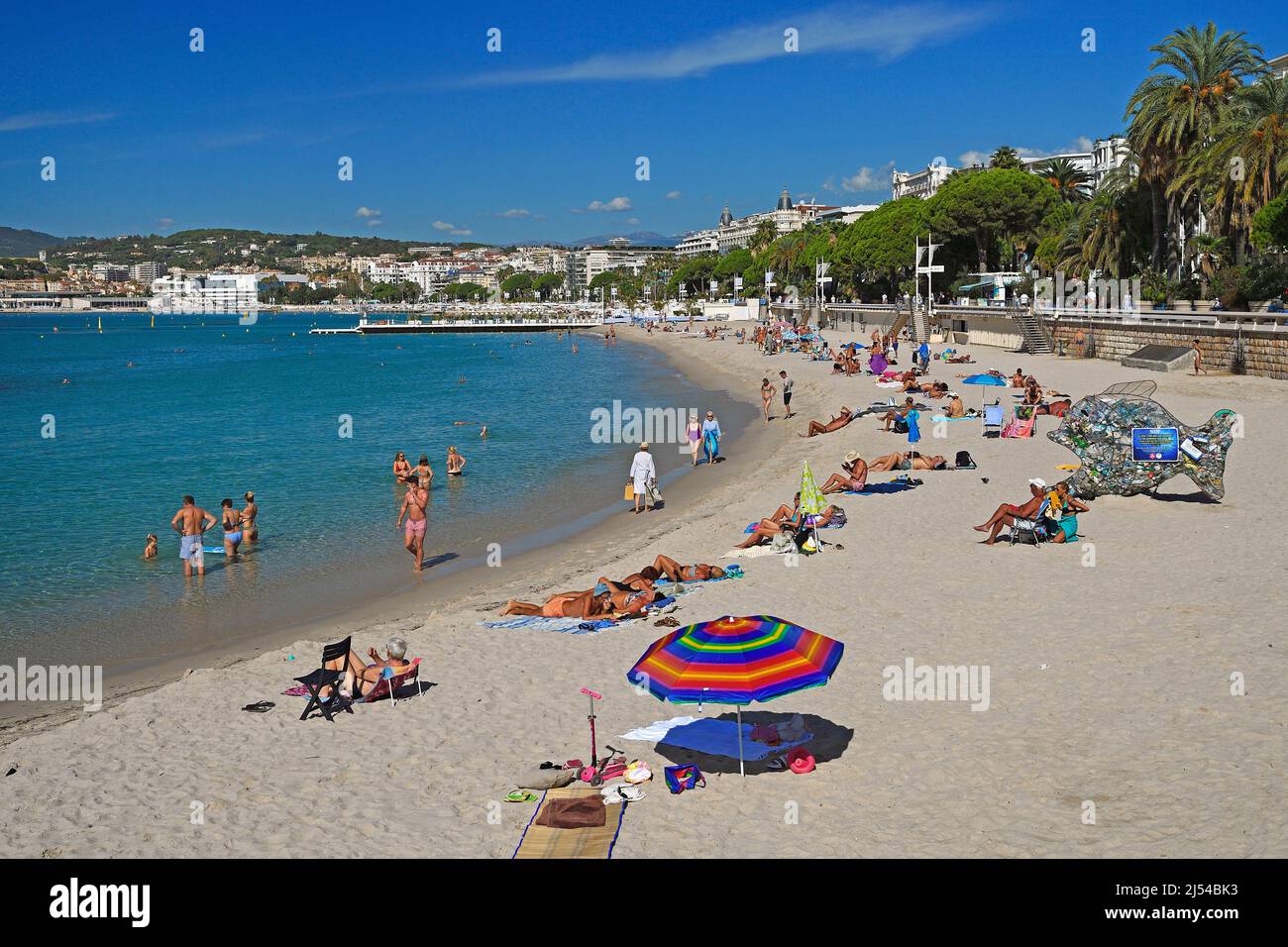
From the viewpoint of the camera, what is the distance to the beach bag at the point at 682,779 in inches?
283

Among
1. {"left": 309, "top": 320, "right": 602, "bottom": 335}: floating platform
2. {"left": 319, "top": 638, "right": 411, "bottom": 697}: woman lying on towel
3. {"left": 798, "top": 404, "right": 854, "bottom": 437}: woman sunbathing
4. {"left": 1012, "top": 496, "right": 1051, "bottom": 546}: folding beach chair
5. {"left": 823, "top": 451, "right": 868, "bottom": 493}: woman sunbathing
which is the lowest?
{"left": 319, "top": 638, "right": 411, "bottom": 697}: woman lying on towel

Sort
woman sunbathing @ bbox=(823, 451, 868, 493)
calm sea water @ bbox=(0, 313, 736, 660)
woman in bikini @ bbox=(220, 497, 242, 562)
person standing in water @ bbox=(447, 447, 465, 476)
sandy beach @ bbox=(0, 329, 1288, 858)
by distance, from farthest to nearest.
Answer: person standing in water @ bbox=(447, 447, 465, 476) < woman sunbathing @ bbox=(823, 451, 868, 493) < woman in bikini @ bbox=(220, 497, 242, 562) < calm sea water @ bbox=(0, 313, 736, 660) < sandy beach @ bbox=(0, 329, 1288, 858)

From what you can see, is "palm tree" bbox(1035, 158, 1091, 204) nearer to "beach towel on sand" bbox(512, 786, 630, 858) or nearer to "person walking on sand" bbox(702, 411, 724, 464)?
"person walking on sand" bbox(702, 411, 724, 464)

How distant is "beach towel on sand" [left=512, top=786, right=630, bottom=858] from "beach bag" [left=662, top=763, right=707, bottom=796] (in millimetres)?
467

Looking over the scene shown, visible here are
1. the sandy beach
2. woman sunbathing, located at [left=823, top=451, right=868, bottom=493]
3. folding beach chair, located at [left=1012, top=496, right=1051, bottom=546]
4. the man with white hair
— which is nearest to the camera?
the sandy beach

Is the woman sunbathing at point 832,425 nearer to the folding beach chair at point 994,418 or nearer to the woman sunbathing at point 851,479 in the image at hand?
the folding beach chair at point 994,418

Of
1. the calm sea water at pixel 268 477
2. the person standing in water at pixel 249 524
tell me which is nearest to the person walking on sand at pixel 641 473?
the calm sea water at pixel 268 477

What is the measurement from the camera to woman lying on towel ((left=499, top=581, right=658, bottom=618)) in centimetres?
1152

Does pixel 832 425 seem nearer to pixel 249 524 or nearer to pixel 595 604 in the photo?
pixel 249 524

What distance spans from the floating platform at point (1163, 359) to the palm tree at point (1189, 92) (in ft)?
30.5

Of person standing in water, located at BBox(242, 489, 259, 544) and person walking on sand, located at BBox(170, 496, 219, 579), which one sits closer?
person walking on sand, located at BBox(170, 496, 219, 579)

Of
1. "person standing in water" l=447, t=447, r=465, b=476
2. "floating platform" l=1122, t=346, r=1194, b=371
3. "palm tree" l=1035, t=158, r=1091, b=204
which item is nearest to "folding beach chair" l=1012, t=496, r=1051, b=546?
Result: "person standing in water" l=447, t=447, r=465, b=476

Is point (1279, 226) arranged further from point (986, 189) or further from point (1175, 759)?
point (986, 189)

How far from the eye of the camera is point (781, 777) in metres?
7.35
